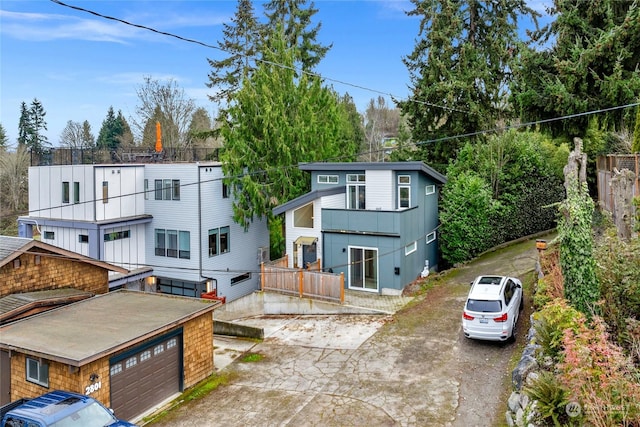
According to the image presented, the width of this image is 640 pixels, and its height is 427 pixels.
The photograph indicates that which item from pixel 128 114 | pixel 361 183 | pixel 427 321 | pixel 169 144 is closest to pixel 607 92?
pixel 361 183

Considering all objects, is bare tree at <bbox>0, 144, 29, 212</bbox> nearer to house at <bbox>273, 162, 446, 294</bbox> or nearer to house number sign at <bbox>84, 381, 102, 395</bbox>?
house at <bbox>273, 162, 446, 294</bbox>

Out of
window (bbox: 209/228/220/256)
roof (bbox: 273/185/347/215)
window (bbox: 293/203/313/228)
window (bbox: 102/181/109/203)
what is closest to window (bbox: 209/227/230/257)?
window (bbox: 209/228/220/256)

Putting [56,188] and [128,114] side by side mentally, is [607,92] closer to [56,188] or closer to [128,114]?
Result: [56,188]

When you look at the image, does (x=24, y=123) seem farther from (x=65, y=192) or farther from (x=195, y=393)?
(x=195, y=393)

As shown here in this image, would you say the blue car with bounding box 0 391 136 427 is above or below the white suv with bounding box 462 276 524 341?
below

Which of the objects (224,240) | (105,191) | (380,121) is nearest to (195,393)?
(224,240)

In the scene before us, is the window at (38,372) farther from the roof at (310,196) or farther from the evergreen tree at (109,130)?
the evergreen tree at (109,130)
